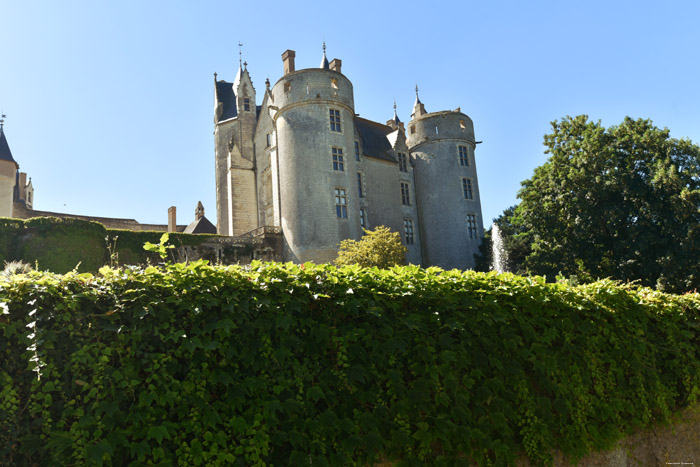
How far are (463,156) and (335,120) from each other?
37.8 ft

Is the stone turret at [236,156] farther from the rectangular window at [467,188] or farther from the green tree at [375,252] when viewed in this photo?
the rectangular window at [467,188]

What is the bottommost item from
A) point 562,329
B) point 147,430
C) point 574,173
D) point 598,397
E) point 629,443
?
point 629,443

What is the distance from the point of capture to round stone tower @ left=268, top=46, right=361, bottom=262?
30312 mm

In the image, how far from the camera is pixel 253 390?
469 centimetres

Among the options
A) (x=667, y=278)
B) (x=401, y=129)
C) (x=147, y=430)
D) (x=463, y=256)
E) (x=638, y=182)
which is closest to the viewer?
(x=147, y=430)

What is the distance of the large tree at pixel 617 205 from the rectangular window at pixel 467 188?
26.4 feet

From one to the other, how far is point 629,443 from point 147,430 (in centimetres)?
614

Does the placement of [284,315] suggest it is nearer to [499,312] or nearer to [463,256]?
[499,312]

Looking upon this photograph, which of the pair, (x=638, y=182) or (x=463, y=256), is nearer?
(x=638, y=182)

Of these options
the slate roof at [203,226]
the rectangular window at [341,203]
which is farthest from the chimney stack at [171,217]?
the rectangular window at [341,203]

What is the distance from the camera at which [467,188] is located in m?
38.6

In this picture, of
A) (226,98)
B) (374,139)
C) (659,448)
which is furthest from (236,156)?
(659,448)

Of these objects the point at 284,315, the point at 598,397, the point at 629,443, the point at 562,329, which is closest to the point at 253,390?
the point at 284,315

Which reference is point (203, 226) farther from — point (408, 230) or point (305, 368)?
point (305, 368)
